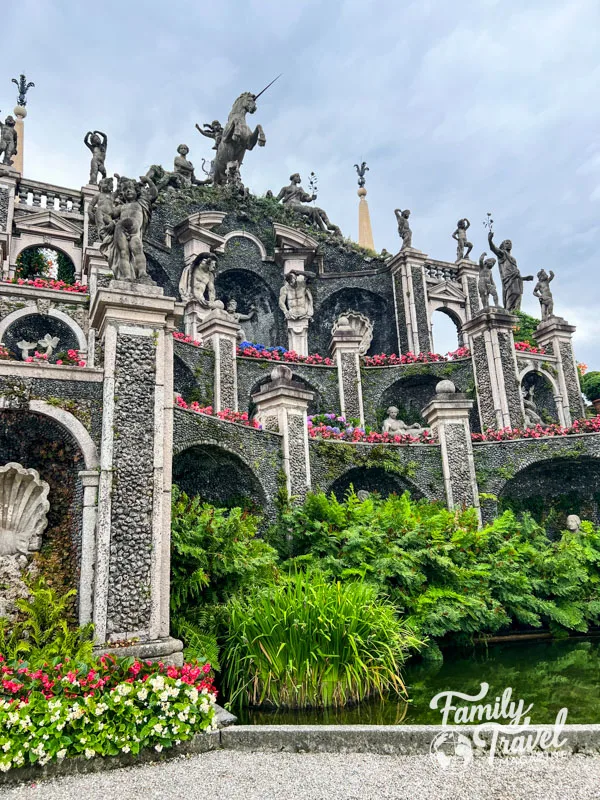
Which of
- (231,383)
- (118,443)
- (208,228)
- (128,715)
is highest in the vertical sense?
(208,228)

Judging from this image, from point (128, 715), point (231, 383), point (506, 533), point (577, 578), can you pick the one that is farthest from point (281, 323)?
point (128, 715)

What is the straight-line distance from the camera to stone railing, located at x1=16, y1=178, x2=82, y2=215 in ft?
62.8

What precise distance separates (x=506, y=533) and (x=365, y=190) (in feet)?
92.5

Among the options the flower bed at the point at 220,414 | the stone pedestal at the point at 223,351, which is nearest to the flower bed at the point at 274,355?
the stone pedestal at the point at 223,351

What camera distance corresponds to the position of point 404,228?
2439 cm

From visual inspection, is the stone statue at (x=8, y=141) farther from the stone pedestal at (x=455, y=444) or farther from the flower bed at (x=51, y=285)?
the stone pedestal at (x=455, y=444)

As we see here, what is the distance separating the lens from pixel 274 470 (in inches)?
490

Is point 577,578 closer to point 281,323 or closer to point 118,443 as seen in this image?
point 118,443

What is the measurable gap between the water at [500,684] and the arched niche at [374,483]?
185 inches

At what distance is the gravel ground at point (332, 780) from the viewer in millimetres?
4266

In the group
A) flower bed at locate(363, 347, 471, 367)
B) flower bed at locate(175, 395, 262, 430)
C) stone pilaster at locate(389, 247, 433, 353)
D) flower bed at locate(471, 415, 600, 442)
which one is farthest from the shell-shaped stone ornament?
stone pilaster at locate(389, 247, 433, 353)

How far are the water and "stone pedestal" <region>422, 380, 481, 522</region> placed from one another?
4.34 metres

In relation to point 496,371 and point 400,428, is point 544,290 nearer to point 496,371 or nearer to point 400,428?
point 496,371

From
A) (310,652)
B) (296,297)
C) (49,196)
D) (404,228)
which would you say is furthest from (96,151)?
(310,652)
